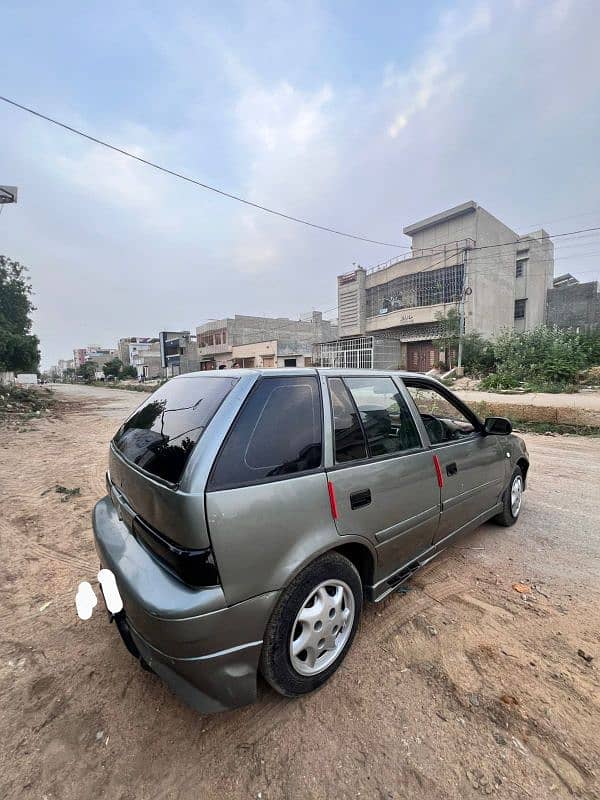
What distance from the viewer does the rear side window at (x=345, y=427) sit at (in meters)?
1.94

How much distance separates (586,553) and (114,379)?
73348 millimetres

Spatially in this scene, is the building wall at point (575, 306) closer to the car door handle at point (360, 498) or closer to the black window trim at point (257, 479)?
the car door handle at point (360, 498)

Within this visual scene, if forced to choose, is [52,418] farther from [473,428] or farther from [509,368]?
[509,368]

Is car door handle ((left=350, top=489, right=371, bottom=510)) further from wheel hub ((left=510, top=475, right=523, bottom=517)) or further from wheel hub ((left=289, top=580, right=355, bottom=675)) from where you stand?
wheel hub ((left=510, top=475, right=523, bottom=517))

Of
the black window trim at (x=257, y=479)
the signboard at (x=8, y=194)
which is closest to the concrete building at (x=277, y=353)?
the signboard at (x=8, y=194)

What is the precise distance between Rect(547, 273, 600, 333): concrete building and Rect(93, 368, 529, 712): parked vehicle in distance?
37502 millimetres

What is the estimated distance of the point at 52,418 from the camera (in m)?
13.4

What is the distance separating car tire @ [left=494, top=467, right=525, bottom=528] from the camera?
3412mm

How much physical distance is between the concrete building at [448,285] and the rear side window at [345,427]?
27042mm

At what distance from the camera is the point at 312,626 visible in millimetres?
1735

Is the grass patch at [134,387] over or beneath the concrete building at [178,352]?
beneath

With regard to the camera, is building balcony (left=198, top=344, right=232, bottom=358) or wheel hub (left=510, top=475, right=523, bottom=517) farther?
building balcony (left=198, top=344, right=232, bottom=358)

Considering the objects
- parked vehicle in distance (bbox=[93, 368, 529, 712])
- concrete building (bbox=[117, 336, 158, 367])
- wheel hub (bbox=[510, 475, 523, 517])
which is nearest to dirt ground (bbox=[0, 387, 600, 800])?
parked vehicle in distance (bbox=[93, 368, 529, 712])

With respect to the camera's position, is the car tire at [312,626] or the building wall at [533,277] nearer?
the car tire at [312,626]
